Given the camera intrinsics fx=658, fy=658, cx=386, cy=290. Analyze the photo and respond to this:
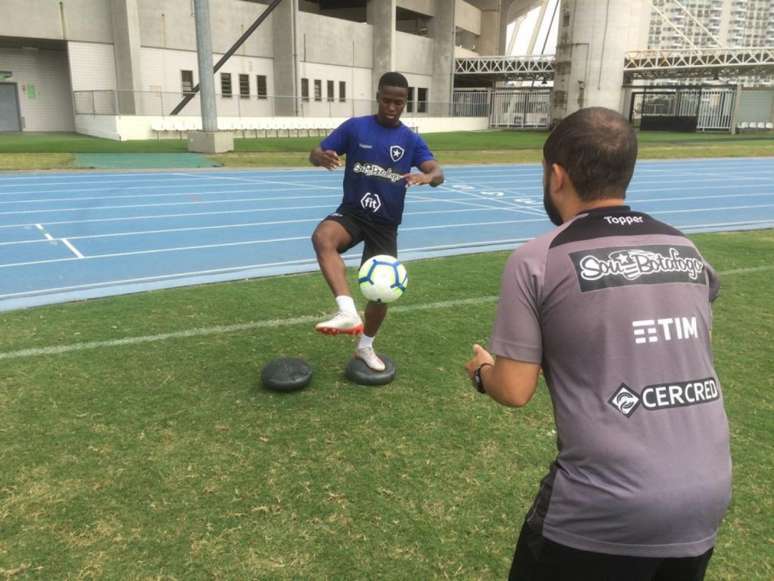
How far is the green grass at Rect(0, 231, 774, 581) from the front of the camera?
2900mm

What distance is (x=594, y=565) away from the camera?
1648 millimetres

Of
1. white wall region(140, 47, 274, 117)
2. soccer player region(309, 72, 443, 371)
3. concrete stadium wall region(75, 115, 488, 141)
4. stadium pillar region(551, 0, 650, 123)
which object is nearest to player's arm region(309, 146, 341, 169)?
soccer player region(309, 72, 443, 371)

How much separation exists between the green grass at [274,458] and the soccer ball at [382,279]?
686 millimetres

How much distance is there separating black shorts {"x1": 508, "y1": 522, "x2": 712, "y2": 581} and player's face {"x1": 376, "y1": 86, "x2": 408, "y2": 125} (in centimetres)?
338

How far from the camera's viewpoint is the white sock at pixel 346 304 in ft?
14.6

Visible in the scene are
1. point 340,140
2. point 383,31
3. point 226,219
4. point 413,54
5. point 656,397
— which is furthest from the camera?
point 413,54

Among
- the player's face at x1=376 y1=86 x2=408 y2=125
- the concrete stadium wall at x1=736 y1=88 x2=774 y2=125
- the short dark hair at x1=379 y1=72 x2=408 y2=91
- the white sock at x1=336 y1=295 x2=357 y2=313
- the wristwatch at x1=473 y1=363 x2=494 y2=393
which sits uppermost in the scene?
the concrete stadium wall at x1=736 y1=88 x2=774 y2=125

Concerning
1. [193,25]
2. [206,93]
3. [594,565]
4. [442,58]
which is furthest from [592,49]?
[594,565]

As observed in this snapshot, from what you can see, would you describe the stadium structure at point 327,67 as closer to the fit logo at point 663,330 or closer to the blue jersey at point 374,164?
the blue jersey at point 374,164

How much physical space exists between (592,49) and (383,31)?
13561 mm

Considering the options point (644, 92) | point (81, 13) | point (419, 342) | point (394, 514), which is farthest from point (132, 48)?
point (644, 92)

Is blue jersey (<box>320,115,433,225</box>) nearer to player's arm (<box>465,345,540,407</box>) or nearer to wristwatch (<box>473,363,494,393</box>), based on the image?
wristwatch (<box>473,363,494,393</box>)

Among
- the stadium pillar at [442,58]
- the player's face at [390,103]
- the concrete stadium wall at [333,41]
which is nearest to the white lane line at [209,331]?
the player's face at [390,103]

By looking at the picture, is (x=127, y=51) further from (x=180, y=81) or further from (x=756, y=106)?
(x=756, y=106)
